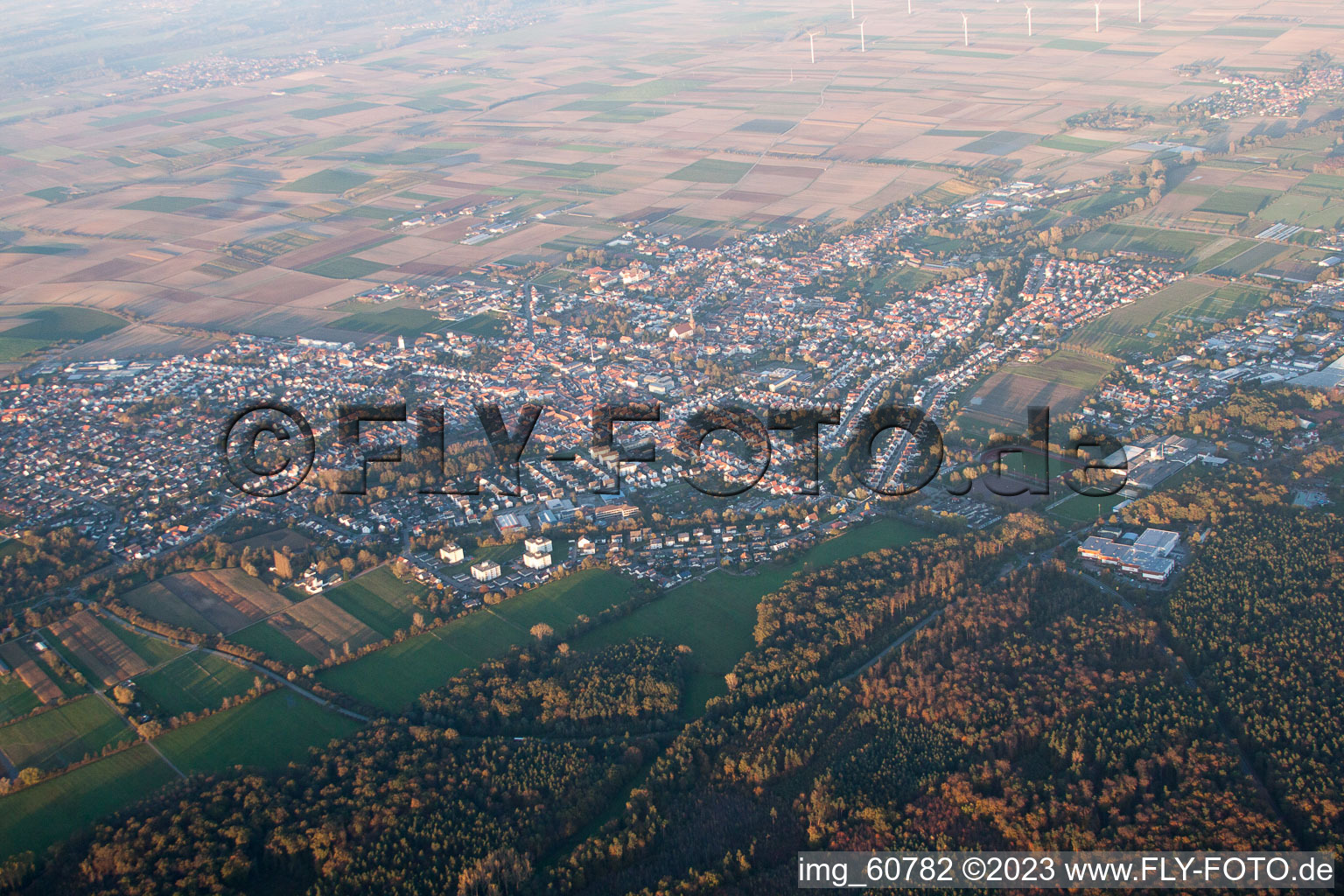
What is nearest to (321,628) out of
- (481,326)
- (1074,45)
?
(481,326)

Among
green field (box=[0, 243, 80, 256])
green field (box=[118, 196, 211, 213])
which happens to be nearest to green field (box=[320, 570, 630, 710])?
green field (box=[0, 243, 80, 256])

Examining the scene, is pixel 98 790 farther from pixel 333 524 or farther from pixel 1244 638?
pixel 1244 638

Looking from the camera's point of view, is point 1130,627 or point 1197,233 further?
point 1197,233

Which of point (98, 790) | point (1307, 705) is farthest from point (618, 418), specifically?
point (1307, 705)

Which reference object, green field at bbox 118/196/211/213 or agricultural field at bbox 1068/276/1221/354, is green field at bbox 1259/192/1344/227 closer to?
agricultural field at bbox 1068/276/1221/354

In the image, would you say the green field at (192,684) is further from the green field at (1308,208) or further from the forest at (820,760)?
the green field at (1308,208)

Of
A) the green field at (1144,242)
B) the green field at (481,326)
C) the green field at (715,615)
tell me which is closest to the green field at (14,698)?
the green field at (715,615)
